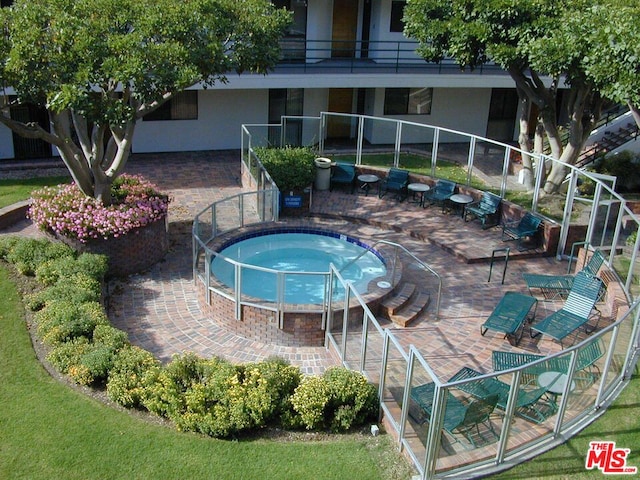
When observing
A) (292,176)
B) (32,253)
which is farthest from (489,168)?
(32,253)

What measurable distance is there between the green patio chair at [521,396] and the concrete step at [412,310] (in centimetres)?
387

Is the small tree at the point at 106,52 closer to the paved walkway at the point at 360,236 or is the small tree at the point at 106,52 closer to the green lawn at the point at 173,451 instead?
the paved walkway at the point at 360,236

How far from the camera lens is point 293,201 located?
703 inches

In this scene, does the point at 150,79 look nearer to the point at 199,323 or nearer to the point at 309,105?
the point at 199,323

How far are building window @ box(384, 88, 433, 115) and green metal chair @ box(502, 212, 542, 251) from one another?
32.8 ft

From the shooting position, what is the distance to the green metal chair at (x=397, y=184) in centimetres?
1941

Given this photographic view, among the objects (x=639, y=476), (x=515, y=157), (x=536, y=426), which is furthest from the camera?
(x=515, y=157)

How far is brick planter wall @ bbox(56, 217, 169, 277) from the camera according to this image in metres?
14.7

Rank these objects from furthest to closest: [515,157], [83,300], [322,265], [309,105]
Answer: [309,105]
[515,157]
[322,265]
[83,300]

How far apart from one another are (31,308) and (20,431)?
151 inches

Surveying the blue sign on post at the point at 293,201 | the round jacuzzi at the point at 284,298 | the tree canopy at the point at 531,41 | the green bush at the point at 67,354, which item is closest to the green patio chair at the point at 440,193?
the tree canopy at the point at 531,41

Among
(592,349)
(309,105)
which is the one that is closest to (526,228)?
(592,349)

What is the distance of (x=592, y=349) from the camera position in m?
9.60

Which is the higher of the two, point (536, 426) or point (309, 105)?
point (309, 105)
